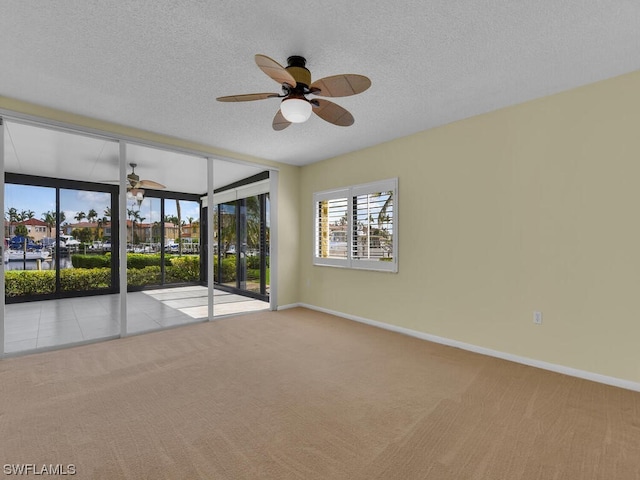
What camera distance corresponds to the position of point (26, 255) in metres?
5.77

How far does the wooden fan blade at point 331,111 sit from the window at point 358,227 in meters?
1.71

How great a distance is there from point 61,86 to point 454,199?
4188mm

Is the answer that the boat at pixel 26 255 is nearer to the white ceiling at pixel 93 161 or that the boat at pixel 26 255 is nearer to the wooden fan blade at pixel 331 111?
the white ceiling at pixel 93 161

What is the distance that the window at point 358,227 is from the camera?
4340mm

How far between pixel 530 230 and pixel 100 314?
244 inches

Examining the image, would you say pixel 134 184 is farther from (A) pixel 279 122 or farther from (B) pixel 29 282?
(A) pixel 279 122

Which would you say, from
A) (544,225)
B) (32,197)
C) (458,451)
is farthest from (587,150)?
(32,197)

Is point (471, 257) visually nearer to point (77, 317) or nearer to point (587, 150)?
point (587, 150)

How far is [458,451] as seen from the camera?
1.83 meters

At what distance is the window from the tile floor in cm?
177

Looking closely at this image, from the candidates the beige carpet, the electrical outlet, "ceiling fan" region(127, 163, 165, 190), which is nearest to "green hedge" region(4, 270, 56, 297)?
"ceiling fan" region(127, 163, 165, 190)

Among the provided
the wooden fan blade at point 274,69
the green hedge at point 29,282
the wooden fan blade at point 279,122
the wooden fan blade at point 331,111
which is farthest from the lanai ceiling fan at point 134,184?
the wooden fan blade at point 274,69

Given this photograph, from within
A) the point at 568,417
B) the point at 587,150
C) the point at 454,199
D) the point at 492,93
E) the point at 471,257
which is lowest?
the point at 568,417

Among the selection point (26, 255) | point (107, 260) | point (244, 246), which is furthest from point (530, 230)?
point (26, 255)
